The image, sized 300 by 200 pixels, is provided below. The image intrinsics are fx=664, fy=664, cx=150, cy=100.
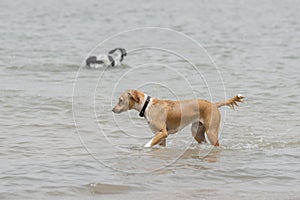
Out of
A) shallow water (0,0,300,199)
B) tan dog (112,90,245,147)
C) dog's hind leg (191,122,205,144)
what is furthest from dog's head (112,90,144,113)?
dog's hind leg (191,122,205,144)

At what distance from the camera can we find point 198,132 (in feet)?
33.8

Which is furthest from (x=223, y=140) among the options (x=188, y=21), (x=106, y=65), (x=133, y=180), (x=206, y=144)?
(x=188, y=21)

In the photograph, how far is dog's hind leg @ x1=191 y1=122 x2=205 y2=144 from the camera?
33.6ft

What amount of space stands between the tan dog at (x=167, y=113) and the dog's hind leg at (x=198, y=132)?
8.8 inches

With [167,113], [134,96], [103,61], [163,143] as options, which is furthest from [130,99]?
[103,61]

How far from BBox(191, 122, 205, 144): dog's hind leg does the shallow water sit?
0.59ft

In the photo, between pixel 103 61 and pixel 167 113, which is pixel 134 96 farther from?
pixel 103 61

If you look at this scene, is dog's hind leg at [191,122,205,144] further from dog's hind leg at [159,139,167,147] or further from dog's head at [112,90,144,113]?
dog's head at [112,90,144,113]

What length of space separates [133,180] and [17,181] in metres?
1.41

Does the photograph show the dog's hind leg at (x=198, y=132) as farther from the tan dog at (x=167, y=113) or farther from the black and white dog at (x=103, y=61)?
the black and white dog at (x=103, y=61)

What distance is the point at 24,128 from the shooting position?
37.3 ft

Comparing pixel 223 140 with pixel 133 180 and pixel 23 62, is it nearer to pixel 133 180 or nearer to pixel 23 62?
pixel 133 180

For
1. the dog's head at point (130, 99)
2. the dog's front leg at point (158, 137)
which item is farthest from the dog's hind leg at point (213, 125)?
the dog's head at point (130, 99)

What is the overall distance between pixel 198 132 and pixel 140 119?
2.25 meters
